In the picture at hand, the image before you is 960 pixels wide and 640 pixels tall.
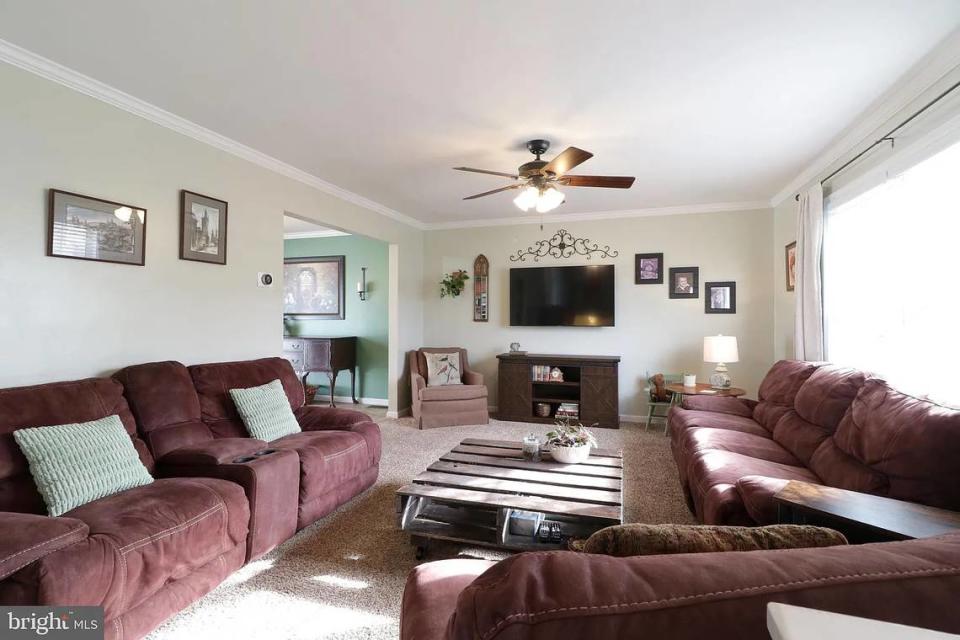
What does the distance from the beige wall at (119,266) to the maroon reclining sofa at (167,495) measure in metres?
0.26

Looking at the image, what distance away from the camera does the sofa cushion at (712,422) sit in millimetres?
3279

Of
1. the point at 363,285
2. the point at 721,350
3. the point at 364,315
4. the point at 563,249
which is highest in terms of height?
the point at 563,249

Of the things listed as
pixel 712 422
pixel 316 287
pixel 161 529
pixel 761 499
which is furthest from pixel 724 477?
pixel 316 287

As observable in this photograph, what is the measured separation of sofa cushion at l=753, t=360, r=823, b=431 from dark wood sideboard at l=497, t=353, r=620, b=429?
1.70 m

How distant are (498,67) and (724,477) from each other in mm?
2341

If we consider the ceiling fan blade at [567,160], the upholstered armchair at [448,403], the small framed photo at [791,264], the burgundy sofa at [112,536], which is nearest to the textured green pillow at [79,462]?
the burgundy sofa at [112,536]

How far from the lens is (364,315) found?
6.66 m

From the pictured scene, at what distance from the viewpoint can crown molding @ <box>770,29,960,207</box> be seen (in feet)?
7.14

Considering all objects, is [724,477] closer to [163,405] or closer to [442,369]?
[163,405]

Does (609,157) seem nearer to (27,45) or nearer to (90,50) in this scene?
(90,50)

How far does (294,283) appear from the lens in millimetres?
7000

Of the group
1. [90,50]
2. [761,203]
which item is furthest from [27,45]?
[761,203]

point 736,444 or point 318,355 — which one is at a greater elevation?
point 318,355

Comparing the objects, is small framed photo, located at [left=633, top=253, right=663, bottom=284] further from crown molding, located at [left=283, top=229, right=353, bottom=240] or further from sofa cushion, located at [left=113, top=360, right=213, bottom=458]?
sofa cushion, located at [left=113, top=360, right=213, bottom=458]
